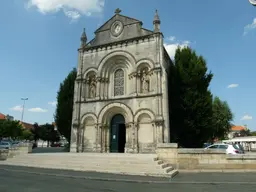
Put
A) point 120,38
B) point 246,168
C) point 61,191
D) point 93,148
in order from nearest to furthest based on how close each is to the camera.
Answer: point 61,191
point 246,168
point 93,148
point 120,38

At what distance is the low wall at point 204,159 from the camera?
38.0 ft

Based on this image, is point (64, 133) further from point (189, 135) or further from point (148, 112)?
point (189, 135)

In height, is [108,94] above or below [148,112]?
above

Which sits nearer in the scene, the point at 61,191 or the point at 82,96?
the point at 61,191

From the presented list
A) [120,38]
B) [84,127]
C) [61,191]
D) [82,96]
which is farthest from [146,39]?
[61,191]

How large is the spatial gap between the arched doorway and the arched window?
227cm

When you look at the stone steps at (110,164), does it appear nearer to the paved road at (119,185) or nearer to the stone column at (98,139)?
the paved road at (119,185)

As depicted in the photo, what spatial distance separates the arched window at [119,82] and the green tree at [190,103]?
4502mm

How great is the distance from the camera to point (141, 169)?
1041cm

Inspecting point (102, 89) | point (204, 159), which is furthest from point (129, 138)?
point (204, 159)

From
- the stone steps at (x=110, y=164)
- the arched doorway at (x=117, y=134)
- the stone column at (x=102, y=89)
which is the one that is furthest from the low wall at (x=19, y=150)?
the stone column at (x=102, y=89)

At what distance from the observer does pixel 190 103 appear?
1750 centimetres

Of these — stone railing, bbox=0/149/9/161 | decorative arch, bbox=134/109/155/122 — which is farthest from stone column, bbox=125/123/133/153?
stone railing, bbox=0/149/9/161

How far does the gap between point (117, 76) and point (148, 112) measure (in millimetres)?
5196
